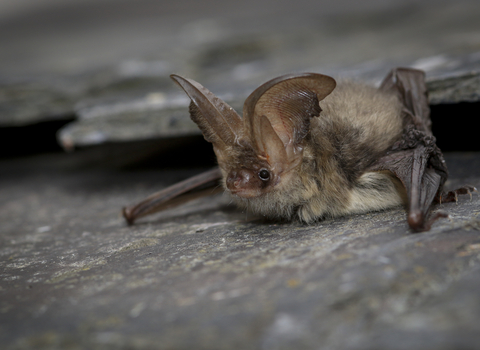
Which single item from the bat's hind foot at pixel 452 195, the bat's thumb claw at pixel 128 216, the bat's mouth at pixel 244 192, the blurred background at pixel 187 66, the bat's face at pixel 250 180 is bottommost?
the bat's hind foot at pixel 452 195

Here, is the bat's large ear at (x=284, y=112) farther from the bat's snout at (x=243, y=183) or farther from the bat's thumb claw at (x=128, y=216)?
the bat's thumb claw at (x=128, y=216)

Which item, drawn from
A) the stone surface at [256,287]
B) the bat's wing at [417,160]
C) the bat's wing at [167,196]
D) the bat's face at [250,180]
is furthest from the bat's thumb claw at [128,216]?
the bat's wing at [417,160]

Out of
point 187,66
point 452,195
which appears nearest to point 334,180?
point 452,195

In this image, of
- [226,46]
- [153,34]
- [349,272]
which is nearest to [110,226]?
[349,272]

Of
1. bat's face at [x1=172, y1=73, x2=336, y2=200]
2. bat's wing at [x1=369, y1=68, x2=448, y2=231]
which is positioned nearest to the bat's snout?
bat's face at [x1=172, y1=73, x2=336, y2=200]

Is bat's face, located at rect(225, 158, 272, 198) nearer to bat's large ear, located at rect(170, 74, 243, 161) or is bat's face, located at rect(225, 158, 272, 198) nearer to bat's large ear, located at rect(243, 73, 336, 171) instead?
bat's large ear, located at rect(243, 73, 336, 171)

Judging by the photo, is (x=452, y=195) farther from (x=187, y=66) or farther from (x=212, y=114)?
(x=187, y=66)
